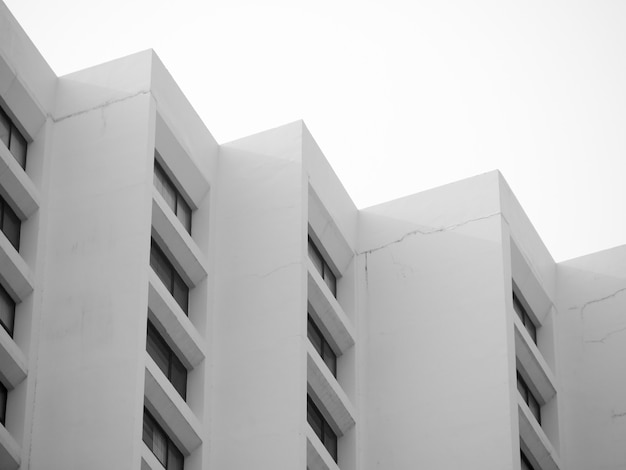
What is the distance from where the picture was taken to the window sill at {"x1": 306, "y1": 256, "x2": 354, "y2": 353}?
3250 centimetres

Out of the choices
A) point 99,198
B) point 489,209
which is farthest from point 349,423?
point 99,198

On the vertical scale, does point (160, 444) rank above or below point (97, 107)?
below

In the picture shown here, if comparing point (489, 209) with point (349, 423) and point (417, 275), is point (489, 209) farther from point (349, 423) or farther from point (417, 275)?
point (349, 423)

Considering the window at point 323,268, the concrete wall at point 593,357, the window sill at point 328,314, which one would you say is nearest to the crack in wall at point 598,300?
the concrete wall at point 593,357

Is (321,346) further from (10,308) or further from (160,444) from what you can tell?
(10,308)

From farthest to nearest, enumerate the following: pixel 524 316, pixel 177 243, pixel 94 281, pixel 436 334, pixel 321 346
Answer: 1. pixel 524 316
2. pixel 321 346
3. pixel 436 334
4. pixel 177 243
5. pixel 94 281

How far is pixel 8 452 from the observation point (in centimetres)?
2566

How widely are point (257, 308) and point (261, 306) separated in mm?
96

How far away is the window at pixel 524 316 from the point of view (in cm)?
3656

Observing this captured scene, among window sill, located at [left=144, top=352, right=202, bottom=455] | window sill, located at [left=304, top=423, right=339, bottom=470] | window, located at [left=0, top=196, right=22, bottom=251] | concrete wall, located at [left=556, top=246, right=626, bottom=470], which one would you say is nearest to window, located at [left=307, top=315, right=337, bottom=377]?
window sill, located at [left=304, top=423, right=339, bottom=470]

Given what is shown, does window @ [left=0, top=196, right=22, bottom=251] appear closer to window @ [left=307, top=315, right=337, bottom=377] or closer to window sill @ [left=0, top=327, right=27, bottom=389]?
window sill @ [left=0, top=327, right=27, bottom=389]

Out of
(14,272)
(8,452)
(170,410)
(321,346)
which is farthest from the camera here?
(321,346)

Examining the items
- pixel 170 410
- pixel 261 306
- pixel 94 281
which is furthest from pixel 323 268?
pixel 94 281

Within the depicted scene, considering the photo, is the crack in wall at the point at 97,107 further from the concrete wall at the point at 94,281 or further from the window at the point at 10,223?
the window at the point at 10,223
